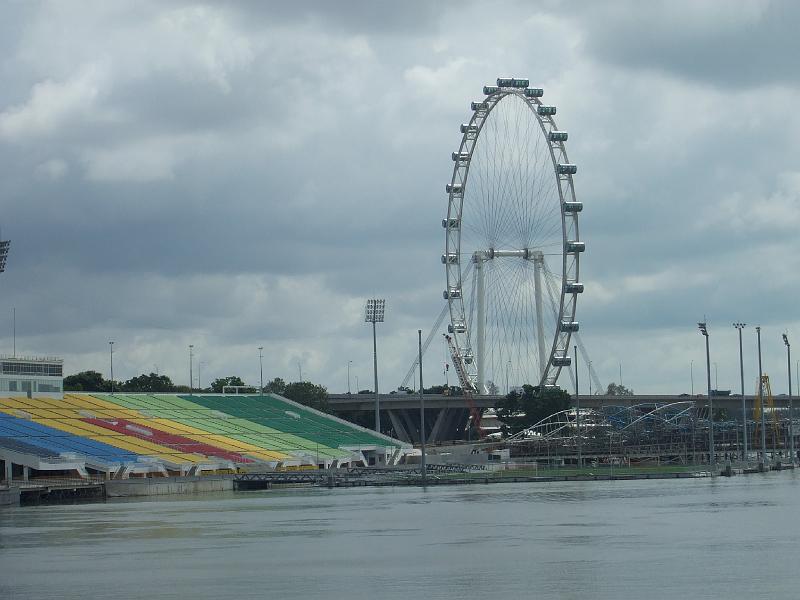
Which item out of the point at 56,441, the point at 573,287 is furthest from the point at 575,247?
the point at 56,441

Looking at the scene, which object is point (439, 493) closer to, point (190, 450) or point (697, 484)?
point (697, 484)

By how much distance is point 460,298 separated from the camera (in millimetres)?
161250

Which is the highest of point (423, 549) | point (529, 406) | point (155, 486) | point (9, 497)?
point (529, 406)

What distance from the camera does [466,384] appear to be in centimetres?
17250

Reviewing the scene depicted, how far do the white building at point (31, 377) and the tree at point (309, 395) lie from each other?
1858 inches

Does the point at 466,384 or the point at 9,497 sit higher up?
the point at 466,384

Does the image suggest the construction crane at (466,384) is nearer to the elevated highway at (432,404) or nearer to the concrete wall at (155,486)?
the elevated highway at (432,404)

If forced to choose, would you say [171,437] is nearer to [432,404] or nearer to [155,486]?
[155,486]

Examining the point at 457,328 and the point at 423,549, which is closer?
the point at 423,549

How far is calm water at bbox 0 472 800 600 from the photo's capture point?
39.4 metres

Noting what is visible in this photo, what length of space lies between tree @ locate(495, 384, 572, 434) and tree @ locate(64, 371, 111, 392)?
51.7m

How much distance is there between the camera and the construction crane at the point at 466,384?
163 m

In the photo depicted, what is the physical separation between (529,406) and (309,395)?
30.1 metres

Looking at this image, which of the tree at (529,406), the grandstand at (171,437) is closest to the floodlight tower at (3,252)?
the grandstand at (171,437)
